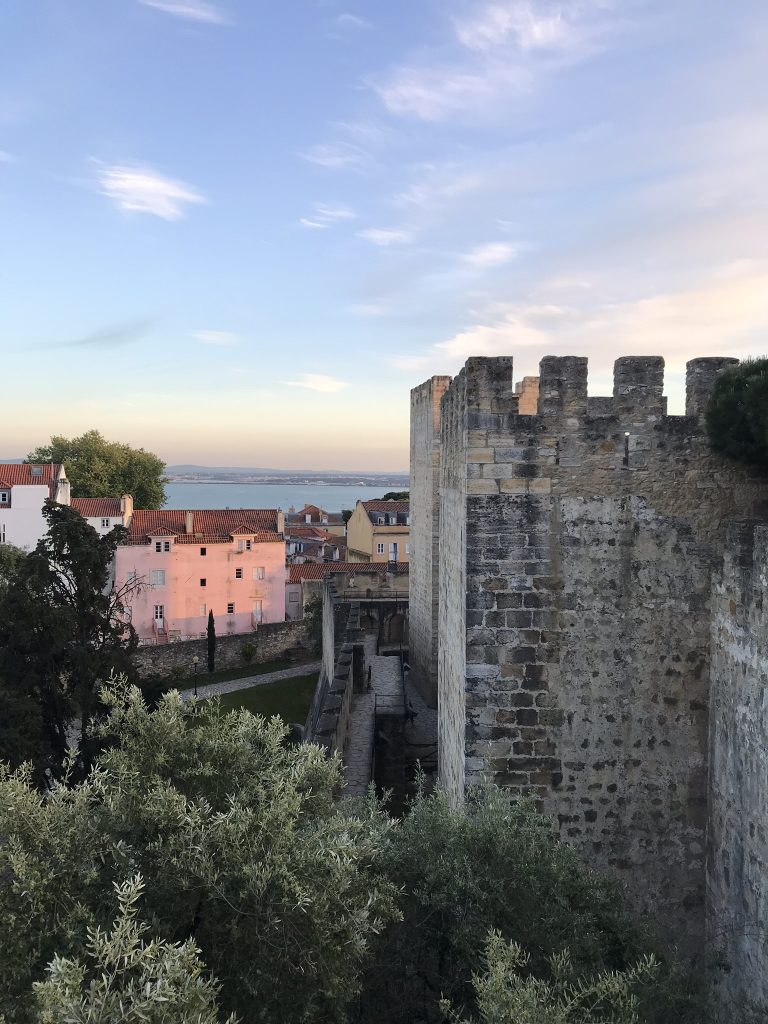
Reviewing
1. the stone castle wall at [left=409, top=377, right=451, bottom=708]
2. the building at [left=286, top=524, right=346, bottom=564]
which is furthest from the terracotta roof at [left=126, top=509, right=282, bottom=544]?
the stone castle wall at [left=409, top=377, right=451, bottom=708]

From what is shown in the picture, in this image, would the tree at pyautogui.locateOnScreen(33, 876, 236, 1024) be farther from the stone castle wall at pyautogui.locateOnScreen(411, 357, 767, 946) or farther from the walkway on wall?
the walkway on wall

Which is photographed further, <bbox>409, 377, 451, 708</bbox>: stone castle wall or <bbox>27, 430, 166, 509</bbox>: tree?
<bbox>27, 430, 166, 509</bbox>: tree

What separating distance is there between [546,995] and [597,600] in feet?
14.1

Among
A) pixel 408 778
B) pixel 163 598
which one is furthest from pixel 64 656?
→ pixel 163 598

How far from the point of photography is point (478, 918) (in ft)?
19.0

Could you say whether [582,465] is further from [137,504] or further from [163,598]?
[137,504]

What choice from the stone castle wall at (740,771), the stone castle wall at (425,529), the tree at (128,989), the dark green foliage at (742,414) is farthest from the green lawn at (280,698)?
the tree at (128,989)

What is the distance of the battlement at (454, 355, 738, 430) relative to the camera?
8.03 m

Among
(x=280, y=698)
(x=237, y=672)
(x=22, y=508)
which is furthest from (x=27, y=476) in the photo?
(x=280, y=698)

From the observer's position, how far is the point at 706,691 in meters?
8.14

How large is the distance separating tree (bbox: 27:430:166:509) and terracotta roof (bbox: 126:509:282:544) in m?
17.5

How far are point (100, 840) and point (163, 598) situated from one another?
1660 inches

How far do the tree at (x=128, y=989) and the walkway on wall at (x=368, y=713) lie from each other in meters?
7.38

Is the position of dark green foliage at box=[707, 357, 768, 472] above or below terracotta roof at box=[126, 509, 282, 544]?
above
